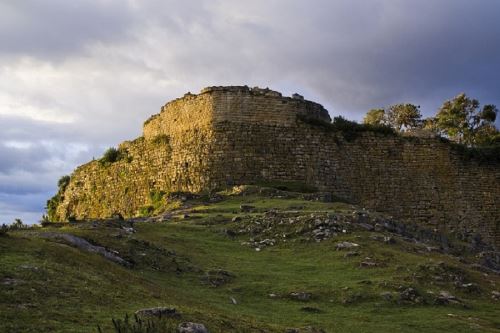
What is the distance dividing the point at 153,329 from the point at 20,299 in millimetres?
2074

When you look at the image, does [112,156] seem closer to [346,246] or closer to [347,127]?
[347,127]

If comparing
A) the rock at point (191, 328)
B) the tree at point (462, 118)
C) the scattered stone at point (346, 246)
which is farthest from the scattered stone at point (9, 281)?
the tree at point (462, 118)

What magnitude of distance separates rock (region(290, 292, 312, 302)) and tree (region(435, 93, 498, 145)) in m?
39.6

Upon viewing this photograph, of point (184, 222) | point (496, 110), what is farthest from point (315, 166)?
point (496, 110)

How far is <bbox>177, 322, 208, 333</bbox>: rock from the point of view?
7788mm

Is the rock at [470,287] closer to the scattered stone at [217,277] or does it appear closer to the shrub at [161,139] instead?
the scattered stone at [217,277]

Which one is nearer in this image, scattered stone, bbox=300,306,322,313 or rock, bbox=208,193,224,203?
scattered stone, bbox=300,306,322,313

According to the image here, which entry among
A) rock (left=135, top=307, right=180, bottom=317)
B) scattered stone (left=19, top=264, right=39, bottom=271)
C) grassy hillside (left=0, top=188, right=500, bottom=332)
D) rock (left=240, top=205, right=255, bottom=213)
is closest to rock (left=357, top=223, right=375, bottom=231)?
grassy hillside (left=0, top=188, right=500, bottom=332)

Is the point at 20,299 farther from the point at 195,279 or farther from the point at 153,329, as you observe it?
the point at 195,279

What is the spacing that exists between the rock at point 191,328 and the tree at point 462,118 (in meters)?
44.1

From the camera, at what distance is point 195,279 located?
1319cm

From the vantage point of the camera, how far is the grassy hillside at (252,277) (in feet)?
28.8

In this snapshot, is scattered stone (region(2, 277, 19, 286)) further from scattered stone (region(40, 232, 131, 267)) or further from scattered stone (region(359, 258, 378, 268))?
scattered stone (region(359, 258, 378, 268))

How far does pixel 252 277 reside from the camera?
536 inches
